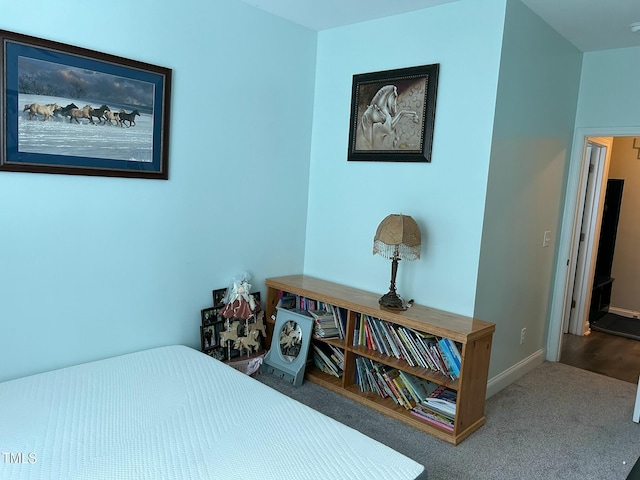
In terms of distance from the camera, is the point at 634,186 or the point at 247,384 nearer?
the point at 247,384

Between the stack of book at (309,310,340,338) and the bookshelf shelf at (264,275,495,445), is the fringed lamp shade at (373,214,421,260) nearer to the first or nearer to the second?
the bookshelf shelf at (264,275,495,445)

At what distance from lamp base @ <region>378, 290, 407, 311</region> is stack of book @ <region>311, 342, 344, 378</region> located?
20.7 inches

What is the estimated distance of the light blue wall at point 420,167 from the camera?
265cm

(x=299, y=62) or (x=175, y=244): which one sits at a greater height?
(x=299, y=62)

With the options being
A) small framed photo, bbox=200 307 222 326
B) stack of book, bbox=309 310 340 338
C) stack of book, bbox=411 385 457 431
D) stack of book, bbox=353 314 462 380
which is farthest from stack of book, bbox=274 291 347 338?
stack of book, bbox=411 385 457 431

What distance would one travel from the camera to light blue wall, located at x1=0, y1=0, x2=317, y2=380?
2.19 meters

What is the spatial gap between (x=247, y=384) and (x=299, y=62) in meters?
2.27

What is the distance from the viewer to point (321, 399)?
2859mm

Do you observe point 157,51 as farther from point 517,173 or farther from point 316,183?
point 517,173

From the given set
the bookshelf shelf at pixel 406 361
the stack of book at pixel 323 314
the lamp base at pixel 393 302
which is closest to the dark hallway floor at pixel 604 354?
the bookshelf shelf at pixel 406 361

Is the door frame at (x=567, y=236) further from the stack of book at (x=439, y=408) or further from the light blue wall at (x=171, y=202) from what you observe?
the light blue wall at (x=171, y=202)

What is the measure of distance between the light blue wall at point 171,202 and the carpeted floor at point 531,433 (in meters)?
0.91

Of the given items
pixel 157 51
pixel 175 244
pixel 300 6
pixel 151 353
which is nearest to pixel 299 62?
pixel 300 6

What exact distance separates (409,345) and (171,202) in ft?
5.32
